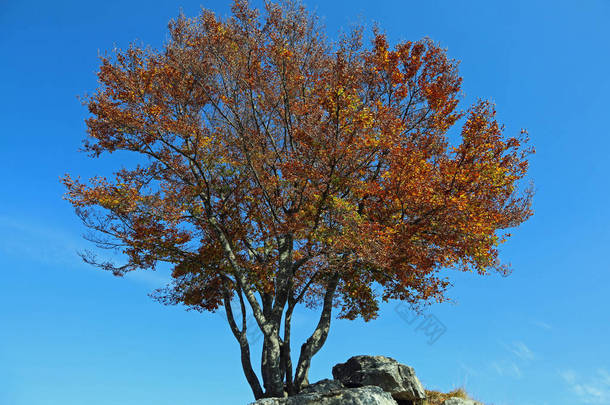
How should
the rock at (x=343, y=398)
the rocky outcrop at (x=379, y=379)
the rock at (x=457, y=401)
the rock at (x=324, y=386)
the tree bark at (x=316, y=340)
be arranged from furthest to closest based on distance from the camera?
the tree bark at (x=316, y=340) → the rock at (x=457, y=401) → the rocky outcrop at (x=379, y=379) → the rock at (x=324, y=386) → the rock at (x=343, y=398)

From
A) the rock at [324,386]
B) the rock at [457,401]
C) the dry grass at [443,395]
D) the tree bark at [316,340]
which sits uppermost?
the tree bark at [316,340]

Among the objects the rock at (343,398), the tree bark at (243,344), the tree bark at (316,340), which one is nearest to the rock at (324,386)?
the tree bark at (316,340)

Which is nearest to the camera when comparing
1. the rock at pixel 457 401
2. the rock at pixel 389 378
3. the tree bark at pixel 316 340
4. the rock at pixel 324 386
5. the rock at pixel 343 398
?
the rock at pixel 343 398

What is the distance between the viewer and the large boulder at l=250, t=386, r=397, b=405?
1484 cm

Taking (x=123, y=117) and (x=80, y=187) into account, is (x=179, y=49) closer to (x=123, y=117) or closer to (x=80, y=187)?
(x=123, y=117)

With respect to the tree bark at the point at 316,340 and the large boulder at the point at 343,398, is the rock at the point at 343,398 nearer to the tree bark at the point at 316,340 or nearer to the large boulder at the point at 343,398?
the large boulder at the point at 343,398

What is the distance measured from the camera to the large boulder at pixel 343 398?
1484 centimetres

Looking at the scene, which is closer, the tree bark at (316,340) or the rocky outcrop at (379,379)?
the rocky outcrop at (379,379)

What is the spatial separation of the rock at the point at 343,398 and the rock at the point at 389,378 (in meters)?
4.14

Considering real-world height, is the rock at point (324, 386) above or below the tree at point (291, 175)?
below

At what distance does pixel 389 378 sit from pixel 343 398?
5221 mm

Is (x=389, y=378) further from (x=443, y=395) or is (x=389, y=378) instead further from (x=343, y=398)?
(x=343, y=398)

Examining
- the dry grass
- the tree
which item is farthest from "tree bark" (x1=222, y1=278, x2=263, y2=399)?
the dry grass

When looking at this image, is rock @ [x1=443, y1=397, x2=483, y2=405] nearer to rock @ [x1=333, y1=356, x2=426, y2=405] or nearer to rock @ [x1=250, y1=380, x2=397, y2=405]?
rock @ [x1=333, y1=356, x2=426, y2=405]
